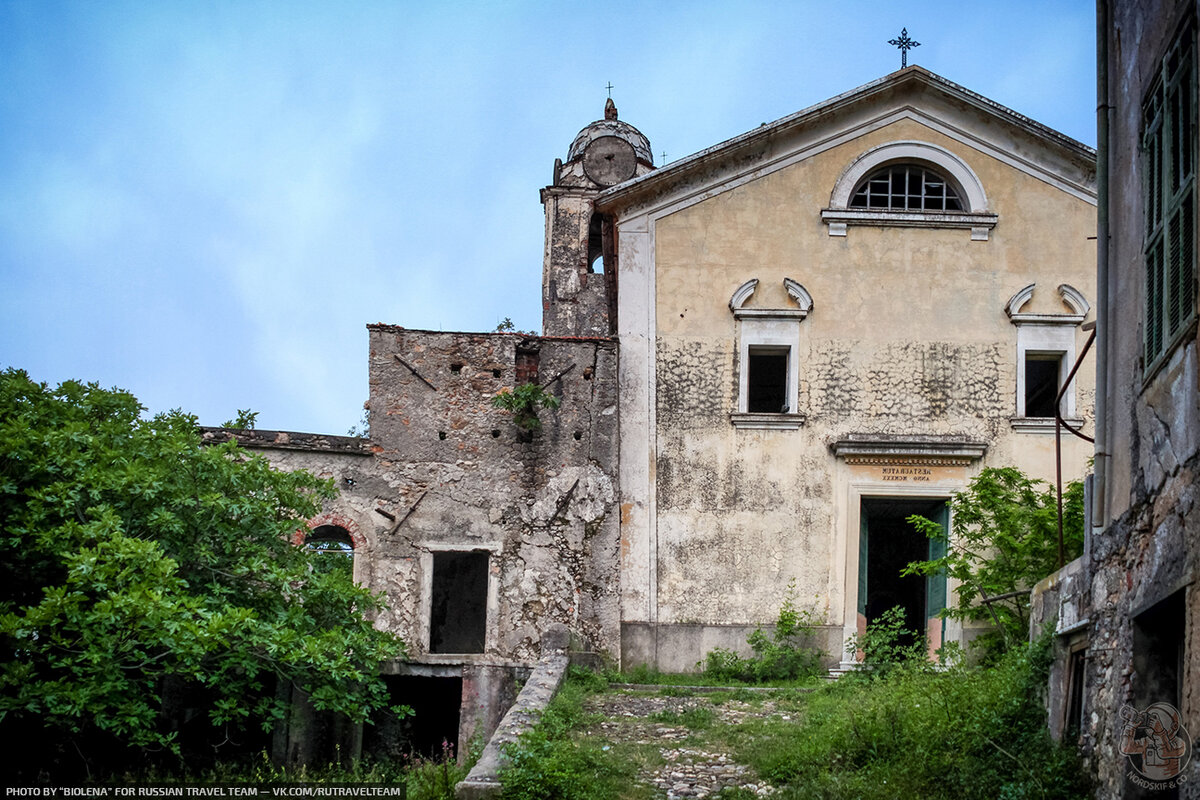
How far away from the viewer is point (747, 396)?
16844mm

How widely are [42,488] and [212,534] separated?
1.88 m

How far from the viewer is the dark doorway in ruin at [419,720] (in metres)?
16.5

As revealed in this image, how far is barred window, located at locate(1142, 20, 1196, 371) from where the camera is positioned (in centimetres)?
717

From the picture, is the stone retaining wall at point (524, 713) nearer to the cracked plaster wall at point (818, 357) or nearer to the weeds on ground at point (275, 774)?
the weeds on ground at point (275, 774)

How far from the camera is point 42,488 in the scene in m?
13.0

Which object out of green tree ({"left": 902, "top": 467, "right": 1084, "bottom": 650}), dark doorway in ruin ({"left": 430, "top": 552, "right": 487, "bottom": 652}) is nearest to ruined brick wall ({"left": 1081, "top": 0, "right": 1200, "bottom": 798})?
green tree ({"left": 902, "top": 467, "right": 1084, "bottom": 650})

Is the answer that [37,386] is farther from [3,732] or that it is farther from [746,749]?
[746,749]

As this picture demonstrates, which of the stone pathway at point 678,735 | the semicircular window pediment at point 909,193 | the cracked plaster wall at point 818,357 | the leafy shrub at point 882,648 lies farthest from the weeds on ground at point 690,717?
the semicircular window pediment at point 909,193

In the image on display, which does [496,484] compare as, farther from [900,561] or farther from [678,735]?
[900,561]

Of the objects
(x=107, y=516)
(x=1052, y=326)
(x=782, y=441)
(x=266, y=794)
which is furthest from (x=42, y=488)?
(x=1052, y=326)

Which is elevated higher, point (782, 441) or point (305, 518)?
point (782, 441)

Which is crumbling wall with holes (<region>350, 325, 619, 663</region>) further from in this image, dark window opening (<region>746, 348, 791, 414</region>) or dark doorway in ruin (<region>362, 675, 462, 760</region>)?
dark window opening (<region>746, 348, 791, 414</region>)

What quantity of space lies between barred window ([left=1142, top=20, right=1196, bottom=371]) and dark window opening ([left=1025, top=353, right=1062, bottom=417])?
9487mm

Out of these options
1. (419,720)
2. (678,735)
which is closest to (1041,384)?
(678,735)
